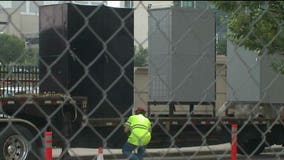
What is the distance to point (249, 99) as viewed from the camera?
14.4 meters

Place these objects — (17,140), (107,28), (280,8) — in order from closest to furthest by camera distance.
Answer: (280,8), (17,140), (107,28)

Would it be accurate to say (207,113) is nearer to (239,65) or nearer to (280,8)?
(239,65)

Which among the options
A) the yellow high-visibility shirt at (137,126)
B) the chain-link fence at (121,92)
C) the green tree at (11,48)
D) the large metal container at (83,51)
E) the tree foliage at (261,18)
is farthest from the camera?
the large metal container at (83,51)

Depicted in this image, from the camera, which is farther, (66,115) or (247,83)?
(247,83)

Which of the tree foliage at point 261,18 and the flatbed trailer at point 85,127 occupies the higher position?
the tree foliage at point 261,18

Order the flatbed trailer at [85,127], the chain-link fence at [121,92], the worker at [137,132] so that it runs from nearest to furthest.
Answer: the worker at [137,132], the chain-link fence at [121,92], the flatbed trailer at [85,127]

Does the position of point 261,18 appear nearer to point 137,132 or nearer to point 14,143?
point 137,132

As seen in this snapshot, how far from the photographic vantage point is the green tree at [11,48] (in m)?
3.25

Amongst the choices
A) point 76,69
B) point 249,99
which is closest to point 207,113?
point 249,99

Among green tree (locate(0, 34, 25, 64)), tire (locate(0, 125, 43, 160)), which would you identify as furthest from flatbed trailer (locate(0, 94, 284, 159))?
green tree (locate(0, 34, 25, 64))

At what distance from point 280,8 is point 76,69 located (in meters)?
8.35

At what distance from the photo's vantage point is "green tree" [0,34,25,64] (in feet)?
10.7

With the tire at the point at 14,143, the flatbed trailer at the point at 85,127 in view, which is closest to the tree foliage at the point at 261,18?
the flatbed trailer at the point at 85,127

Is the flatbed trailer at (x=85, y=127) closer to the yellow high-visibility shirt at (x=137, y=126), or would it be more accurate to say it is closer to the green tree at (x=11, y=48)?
the yellow high-visibility shirt at (x=137, y=126)
